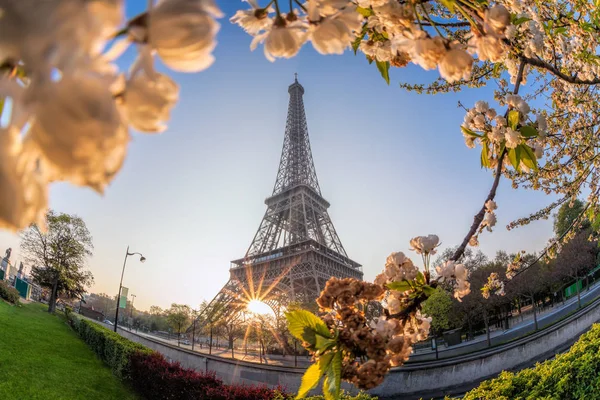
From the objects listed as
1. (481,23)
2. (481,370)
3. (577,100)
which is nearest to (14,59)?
(481,23)

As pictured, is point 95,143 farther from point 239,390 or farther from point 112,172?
point 239,390

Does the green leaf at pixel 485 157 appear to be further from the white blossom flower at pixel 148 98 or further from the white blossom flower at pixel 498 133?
the white blossom flower at pixel 148 98

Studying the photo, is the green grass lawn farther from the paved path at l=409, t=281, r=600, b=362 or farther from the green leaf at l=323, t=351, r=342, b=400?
the paved path at l=409, t=281, r=600, b=362

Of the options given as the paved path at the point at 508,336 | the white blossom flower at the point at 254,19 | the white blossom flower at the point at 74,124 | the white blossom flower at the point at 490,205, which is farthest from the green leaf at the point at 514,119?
the paved path at the point at 508,336

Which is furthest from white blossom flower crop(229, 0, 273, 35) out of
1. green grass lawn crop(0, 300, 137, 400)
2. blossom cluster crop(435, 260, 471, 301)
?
green grass lawn crop(0, 300, 137, 400)

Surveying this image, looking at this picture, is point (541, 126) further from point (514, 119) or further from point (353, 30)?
point (353, 30)
